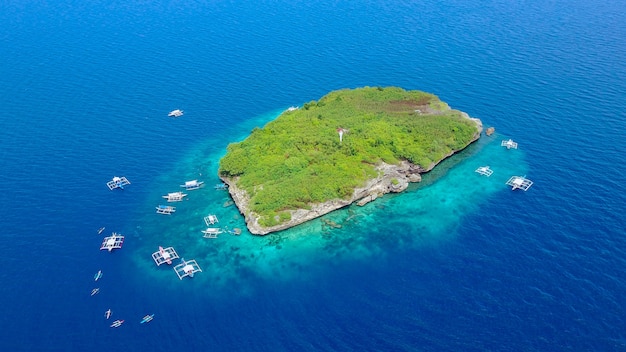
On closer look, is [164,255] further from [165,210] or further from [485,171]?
[485,171]

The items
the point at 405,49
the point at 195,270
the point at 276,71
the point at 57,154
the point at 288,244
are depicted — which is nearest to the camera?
the point at 195,270

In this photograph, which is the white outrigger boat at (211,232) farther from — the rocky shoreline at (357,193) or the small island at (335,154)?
the small island at (335,154)

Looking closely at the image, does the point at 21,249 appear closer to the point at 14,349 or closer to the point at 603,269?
the point at 14,349

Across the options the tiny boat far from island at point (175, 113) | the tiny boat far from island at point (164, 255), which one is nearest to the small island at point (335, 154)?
the tiny boat far from island at point (164, 255)

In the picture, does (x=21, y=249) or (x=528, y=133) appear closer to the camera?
(x=21, y=249)

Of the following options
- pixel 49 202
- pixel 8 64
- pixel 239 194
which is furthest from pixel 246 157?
pixel 8 64

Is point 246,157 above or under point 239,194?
above

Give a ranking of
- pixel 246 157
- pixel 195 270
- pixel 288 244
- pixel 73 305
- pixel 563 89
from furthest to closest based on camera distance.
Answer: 1. pixel 563 89
2. pixel 246 157
3. pixel 288 244
4. pixel 195 270
5. pixel 73 305
